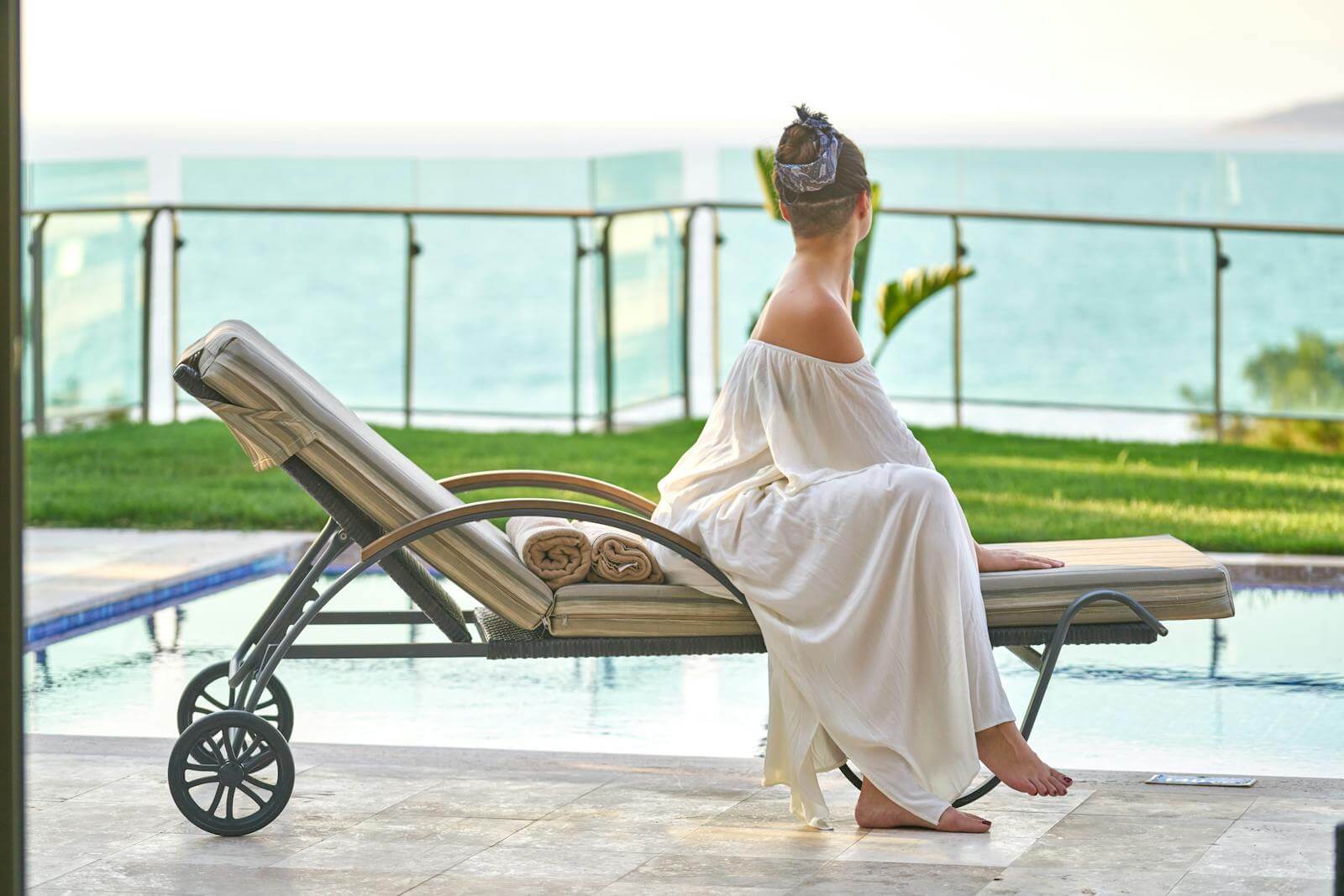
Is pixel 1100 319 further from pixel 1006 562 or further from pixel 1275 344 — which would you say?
pixel 1006 562

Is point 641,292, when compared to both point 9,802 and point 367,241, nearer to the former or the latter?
point 367,241

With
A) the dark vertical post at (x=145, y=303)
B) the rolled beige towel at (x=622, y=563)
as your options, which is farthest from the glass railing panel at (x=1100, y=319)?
the rolled beige towel at (x=622, y=563)

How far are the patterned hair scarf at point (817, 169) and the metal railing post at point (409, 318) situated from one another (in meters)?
6.86

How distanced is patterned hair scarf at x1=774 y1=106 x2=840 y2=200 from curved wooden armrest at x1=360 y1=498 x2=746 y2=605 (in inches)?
29.6

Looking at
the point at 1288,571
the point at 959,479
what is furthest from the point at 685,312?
the point at 1288,571

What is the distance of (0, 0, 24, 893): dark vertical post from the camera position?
2.12m

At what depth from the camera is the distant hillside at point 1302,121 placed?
51438mm

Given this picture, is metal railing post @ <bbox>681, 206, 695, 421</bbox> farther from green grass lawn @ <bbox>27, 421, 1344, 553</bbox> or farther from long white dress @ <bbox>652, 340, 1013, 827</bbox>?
long white dress @ <bbox>652, 340, 1013, 827</bbox>

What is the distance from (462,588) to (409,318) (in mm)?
7143

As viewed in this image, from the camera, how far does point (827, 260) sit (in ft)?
12.5

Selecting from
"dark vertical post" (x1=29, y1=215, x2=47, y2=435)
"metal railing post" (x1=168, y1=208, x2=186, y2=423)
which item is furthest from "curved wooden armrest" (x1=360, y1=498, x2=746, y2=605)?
"metal railing post" (x1=168, y1=208, x2=186, y2=423)

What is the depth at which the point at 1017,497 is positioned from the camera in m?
7.73

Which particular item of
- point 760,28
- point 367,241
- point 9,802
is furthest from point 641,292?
point 760,28

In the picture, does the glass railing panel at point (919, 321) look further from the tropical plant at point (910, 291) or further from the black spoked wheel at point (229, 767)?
the black spoked wheel at point (229, 767)
